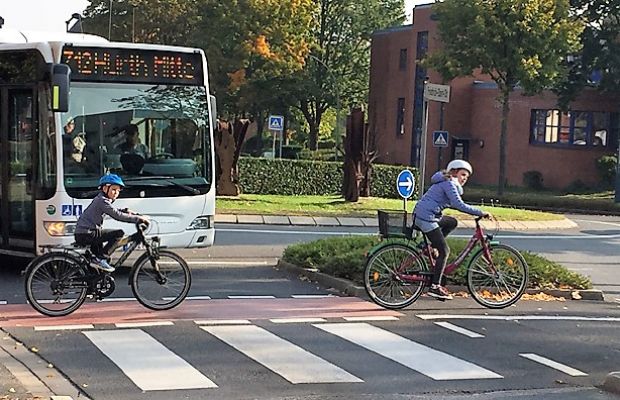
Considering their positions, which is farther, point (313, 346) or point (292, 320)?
point (292, 320)

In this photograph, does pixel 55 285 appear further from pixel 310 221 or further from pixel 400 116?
pixel 400 116

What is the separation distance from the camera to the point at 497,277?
465 inches

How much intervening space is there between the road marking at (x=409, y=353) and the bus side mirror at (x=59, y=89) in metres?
3.98

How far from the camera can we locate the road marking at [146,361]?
7.56m

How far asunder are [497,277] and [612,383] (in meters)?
4.07

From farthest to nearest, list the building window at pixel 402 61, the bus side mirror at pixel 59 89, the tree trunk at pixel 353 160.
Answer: the building window at pixel 402 61
the tree trunk at pixel 353 160
the bus side mirror at pixel 59 89

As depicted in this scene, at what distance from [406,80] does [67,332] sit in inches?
2074

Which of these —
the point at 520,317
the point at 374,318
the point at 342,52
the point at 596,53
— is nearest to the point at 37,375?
the point at 374,318

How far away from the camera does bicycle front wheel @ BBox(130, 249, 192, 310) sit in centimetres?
1089

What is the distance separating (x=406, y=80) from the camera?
61.0 m

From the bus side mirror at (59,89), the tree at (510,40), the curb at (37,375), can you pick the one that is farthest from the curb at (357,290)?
the tree at (510,40)

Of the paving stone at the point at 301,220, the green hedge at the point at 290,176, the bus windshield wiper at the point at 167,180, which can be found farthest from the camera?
the green hedge at the point at 290,176

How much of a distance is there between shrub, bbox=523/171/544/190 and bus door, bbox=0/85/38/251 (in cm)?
4098

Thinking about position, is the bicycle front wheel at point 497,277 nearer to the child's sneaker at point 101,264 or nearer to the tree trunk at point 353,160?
the child's sneaker at point 101,264
